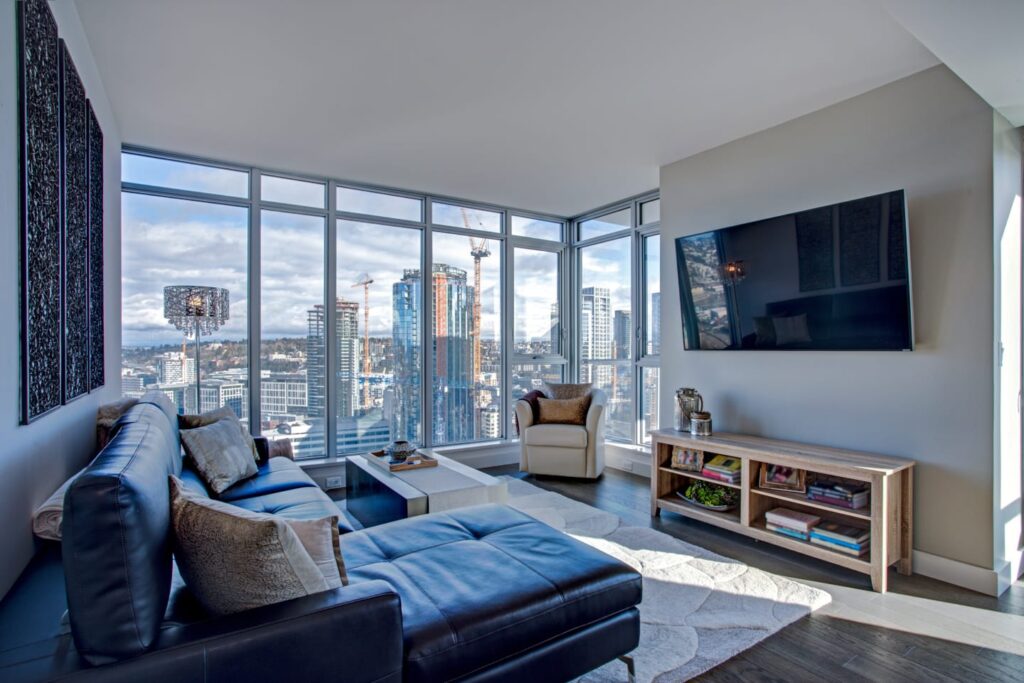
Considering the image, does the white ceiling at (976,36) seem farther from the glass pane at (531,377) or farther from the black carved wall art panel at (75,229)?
the glass pane at (531,377)

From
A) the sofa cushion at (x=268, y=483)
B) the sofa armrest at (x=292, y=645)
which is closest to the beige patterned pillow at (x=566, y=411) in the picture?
the sofa cushion at (x=268, y=483)

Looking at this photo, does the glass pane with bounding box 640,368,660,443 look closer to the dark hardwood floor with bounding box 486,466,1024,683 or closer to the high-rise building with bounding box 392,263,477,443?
the high-rise building with bounding box 392,263,477,443

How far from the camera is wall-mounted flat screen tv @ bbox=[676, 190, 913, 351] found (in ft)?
9.14

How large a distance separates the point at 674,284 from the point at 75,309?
3749 millimetres

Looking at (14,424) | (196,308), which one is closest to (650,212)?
(196,308)

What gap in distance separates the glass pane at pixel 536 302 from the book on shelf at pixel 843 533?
3.55 metres

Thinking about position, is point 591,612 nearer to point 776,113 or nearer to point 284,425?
point 776,113

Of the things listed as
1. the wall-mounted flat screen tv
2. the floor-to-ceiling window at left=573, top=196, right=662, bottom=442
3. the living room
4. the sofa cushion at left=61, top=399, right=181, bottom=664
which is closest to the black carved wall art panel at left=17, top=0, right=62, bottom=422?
the living room

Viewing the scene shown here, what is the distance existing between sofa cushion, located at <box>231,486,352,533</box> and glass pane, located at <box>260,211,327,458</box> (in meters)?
1.78

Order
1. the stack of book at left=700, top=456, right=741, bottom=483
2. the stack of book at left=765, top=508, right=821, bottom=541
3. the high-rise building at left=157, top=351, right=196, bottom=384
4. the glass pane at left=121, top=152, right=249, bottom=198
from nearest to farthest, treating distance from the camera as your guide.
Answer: the stack of book at left=765, top=508, right=821, bottom=541, the stack of book at left=700, top=456, right=741, bottom=483, the glass pane at left=121, top=152, right=249, bottom=198, the high-rise building at left=157, top=351, right=196, bottom=384

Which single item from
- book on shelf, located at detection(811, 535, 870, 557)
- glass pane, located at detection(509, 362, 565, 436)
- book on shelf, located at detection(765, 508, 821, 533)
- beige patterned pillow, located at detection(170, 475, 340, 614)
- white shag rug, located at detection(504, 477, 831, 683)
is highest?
glass pane, located at detection(509, 362, 565, 436)

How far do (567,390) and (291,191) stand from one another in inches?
125

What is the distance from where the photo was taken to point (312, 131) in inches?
140

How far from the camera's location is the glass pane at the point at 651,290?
5027 millimetres
